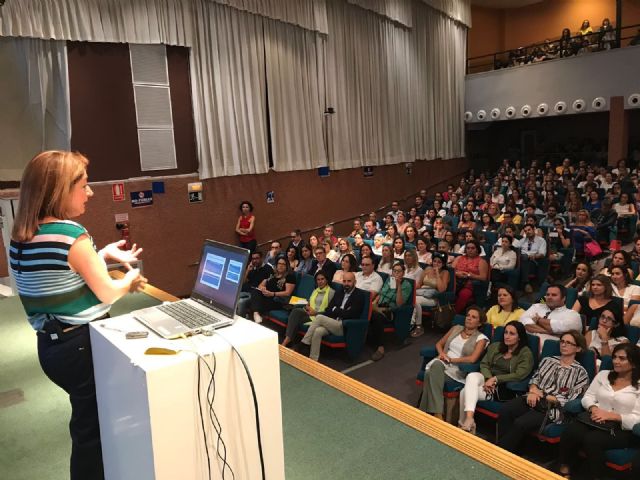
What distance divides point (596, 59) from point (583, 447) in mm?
11014

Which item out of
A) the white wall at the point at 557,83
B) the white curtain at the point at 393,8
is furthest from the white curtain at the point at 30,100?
the white wall at the point at 557,83

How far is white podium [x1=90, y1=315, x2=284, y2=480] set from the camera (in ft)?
4.90

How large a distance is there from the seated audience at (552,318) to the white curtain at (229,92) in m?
5.93

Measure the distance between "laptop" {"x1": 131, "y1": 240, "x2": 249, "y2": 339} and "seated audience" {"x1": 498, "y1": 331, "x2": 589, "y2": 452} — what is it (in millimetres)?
2583

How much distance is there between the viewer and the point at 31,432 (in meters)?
2.88

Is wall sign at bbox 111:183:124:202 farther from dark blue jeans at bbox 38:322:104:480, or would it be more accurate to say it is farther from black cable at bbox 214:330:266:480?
black cable at bbox 214:330:266:480

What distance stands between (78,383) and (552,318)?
3998mm

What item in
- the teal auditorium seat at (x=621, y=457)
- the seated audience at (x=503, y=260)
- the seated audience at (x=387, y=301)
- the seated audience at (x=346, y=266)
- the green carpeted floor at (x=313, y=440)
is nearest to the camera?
the green carpeted floor at (x=313, y=440)

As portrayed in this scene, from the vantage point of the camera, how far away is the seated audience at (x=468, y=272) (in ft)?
21.1

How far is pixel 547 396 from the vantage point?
366 centimetres

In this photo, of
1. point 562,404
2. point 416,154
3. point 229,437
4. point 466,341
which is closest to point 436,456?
point 229,437

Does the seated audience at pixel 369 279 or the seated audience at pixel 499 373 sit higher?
the seated audience at pixel 369 279

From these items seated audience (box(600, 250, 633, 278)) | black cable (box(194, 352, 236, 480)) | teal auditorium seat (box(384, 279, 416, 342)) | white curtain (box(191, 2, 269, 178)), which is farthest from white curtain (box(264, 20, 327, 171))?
black cable (box(194, 352, 236, 480))

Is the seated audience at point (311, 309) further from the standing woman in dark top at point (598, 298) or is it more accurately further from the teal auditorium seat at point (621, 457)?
the teal auditorium seat at point (621, 457)
